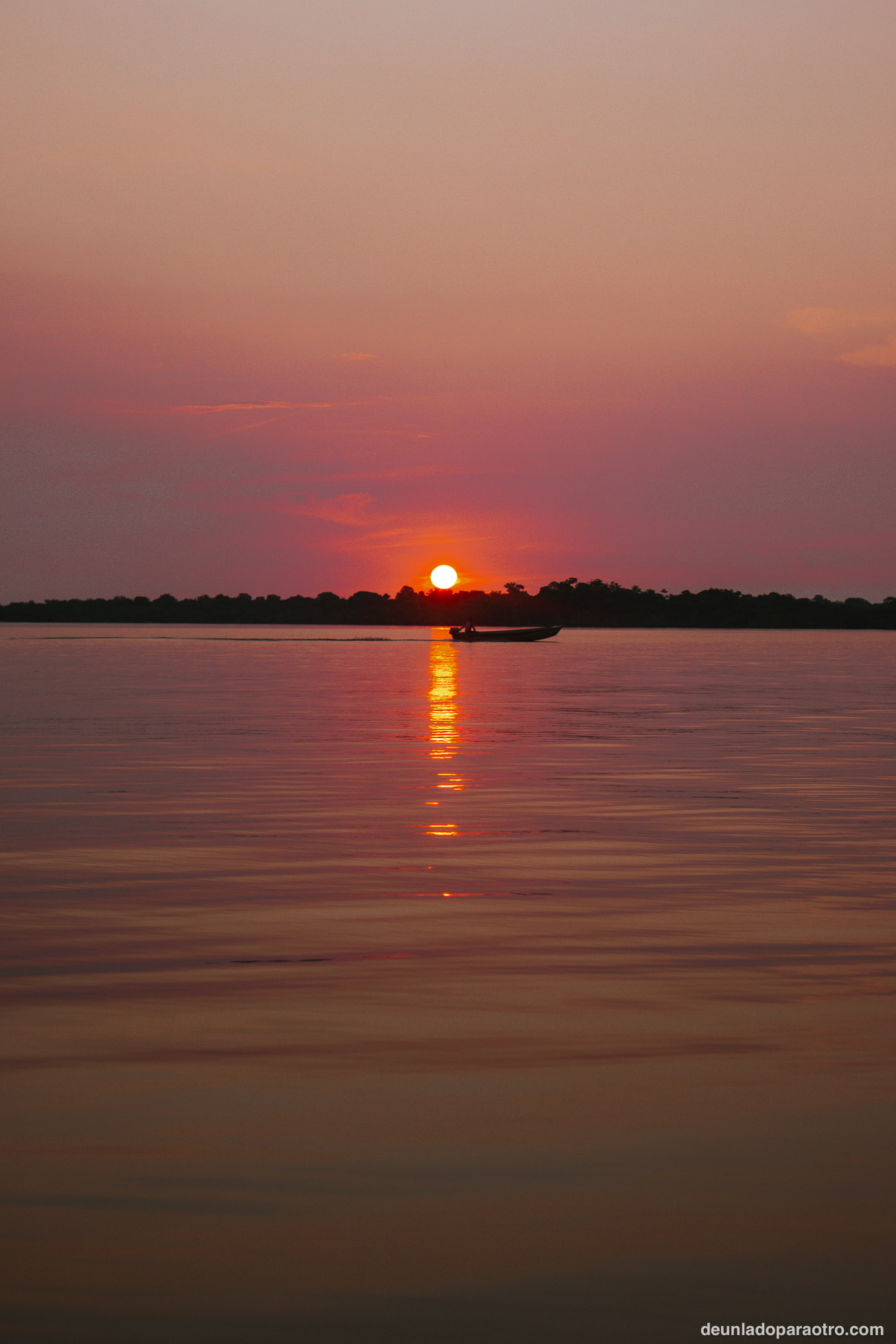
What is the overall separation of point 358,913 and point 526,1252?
333 inches

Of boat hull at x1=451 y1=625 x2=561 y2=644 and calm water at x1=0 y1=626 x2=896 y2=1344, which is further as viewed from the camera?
boat hull at x1=451 y1=625 x2=561 y2=644

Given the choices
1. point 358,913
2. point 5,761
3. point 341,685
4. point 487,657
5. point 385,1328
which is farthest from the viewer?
point 487,657

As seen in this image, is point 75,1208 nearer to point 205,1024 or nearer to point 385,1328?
point 385,1328

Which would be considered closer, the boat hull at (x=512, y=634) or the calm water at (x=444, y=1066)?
the calm water at (x=444, y=1066)

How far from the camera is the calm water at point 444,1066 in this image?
271 inches

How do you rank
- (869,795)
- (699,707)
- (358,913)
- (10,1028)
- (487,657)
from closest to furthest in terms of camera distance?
1. (10,1028)
2. (358,913)
3. (869,795)
4. (699,707)
5. (487,657)

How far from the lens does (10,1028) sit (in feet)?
35.9

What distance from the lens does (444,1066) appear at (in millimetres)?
10078

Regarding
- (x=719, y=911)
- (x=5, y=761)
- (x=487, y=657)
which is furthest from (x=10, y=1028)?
(x=487, y=657)

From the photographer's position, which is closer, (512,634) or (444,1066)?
(444,1066)

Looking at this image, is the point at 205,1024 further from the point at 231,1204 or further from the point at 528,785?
the point at 528,785

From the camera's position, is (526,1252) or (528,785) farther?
(528,785)

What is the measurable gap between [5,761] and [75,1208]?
25.7 m

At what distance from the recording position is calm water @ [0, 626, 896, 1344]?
6.88 meters
